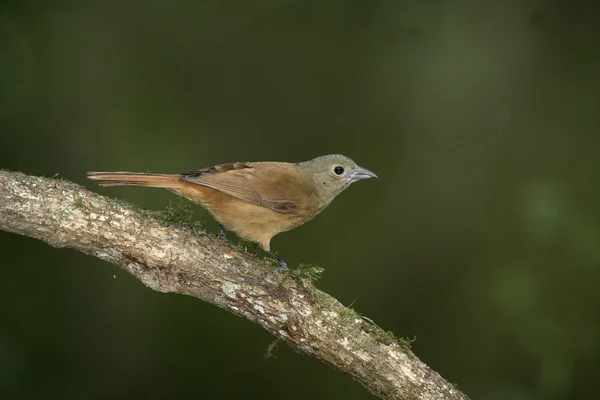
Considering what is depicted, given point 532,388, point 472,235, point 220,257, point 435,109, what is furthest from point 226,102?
point 532,388

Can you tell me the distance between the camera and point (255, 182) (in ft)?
14.8

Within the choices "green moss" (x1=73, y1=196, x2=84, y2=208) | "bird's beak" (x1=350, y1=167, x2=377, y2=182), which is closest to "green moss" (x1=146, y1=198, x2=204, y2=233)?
"green moss" (x1=73, y1=196, x2=84, y2=208)

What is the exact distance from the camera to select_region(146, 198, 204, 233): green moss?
374 centimetres

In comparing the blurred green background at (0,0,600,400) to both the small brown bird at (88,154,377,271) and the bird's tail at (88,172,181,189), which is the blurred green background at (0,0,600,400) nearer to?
the small brown bird at (88,154,377,271)

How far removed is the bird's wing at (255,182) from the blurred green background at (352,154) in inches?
76.2

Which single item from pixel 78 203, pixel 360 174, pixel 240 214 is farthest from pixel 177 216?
pixel 360 174

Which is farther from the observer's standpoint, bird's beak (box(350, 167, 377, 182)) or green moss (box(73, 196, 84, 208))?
bird's beak (box(350, 167, 377, 182))

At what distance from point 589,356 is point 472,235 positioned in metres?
1.50

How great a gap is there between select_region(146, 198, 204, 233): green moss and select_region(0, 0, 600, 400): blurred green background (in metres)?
2.52

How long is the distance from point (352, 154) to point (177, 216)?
3355 mm

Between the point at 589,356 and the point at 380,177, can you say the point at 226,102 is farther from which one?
the point at 589,356

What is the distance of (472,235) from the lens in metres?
6.85

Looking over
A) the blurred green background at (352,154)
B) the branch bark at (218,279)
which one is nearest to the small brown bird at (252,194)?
the branch bark at (218,279)

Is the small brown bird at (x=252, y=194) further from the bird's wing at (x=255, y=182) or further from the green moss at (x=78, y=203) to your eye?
the green moss at (x=78, y=203)
